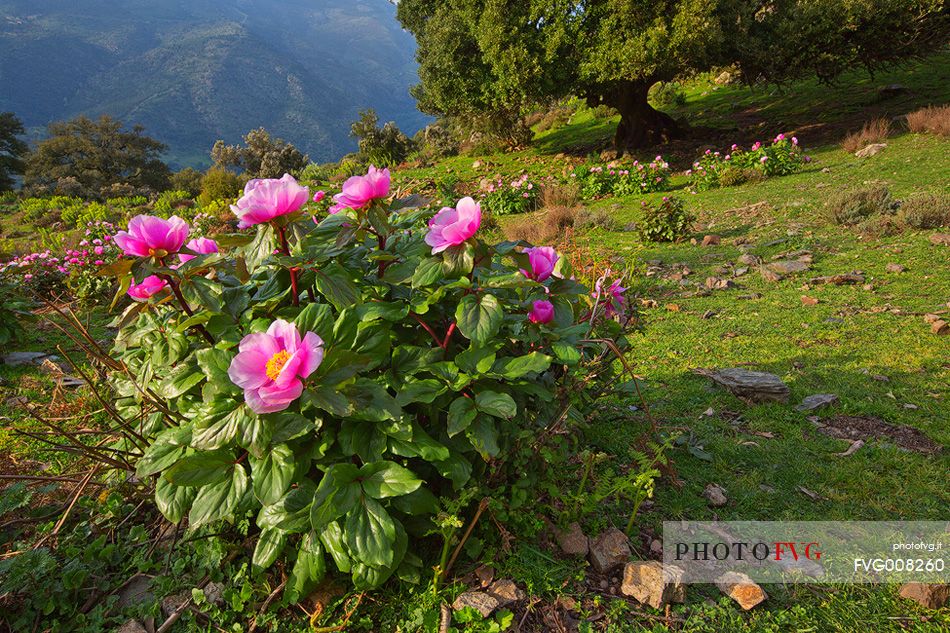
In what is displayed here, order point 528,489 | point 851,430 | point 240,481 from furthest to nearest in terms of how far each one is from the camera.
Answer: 1. point 851,430
2. point 528,489
3. point 240,481

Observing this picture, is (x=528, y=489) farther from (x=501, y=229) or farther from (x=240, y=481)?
(x=501, y=229)

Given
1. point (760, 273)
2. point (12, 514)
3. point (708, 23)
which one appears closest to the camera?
point (12, 514)

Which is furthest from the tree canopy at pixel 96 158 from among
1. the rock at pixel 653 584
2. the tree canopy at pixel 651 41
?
the rock at pixel 653 584

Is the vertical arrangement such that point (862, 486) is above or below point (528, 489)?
below

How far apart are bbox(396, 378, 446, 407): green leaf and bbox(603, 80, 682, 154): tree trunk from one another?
50.9ft

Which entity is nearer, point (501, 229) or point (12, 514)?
point (12, 514)

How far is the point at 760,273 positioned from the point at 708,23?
8.66m

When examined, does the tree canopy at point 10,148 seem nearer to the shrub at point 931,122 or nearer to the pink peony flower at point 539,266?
the pink peony flower at point 539,266

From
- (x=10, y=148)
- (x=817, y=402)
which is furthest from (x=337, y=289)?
(x=10, y=148)

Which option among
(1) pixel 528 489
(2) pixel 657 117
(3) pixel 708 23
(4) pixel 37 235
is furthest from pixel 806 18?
(4) pixel 37 235

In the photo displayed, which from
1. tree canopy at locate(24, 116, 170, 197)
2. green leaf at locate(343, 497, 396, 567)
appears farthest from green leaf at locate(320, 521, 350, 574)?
tree canopy at locate(24, 116, 170, 197)

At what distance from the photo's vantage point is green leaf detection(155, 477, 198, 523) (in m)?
1.43

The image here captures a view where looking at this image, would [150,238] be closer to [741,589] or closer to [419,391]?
[419,391]

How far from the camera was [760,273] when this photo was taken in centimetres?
568
